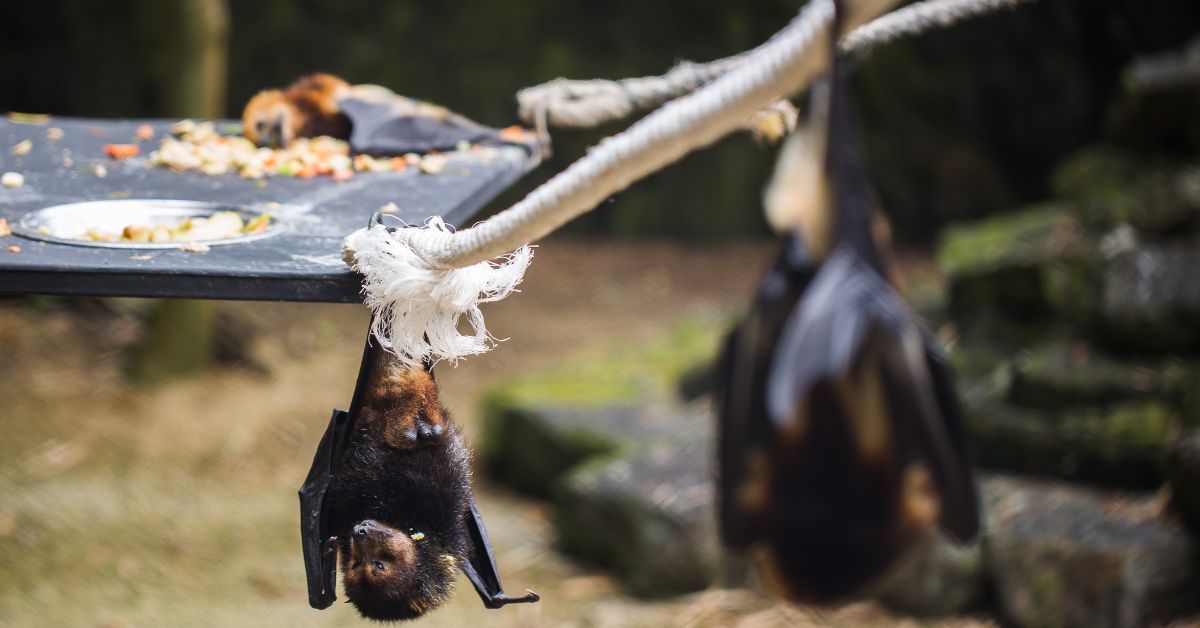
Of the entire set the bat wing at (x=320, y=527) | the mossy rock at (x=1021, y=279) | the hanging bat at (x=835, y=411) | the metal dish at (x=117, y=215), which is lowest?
the mossy rock at (x=1021, y=279)

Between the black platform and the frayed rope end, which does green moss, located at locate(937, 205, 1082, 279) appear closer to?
the black platform

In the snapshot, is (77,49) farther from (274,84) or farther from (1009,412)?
(1009,412)

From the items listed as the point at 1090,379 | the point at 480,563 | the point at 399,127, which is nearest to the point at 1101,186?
the point at 1090,379

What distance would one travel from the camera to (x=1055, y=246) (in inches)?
144

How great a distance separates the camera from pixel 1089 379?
325 centimetres

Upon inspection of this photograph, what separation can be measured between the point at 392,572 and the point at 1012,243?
2.99 m

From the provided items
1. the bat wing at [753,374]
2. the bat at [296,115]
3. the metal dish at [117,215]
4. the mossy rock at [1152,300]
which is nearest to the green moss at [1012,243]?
the mossy rock at [1152,300]

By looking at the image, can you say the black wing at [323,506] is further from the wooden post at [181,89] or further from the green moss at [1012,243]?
the wooden post at [181,89]

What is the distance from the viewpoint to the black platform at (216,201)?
53.3 inches

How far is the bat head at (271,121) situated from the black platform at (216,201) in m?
0.18

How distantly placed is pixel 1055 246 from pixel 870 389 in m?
2.96

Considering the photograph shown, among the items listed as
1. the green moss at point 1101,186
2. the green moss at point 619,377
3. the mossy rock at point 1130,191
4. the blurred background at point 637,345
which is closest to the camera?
the blurred background at point 637,345

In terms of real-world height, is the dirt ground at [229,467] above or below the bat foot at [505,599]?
below

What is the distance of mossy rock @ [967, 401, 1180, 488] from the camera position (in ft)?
10.3
